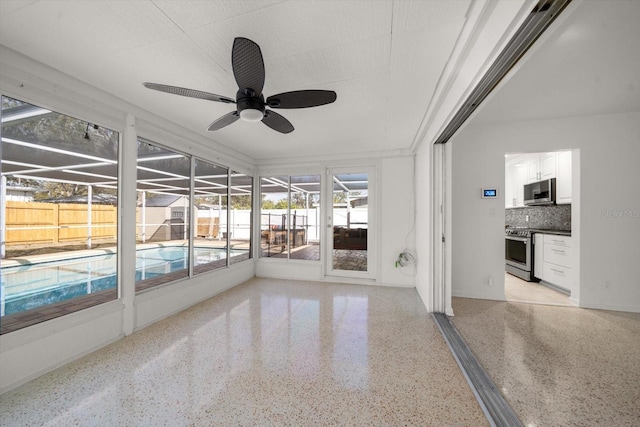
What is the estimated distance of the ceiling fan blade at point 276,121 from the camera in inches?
81.8

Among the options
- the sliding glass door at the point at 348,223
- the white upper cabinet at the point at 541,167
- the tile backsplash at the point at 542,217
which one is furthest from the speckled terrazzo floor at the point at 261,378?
the white upper cabinet at the point at 541,167

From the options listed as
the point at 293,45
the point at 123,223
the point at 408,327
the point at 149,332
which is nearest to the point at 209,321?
the point at 149,332

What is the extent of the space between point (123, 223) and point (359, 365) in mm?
2757

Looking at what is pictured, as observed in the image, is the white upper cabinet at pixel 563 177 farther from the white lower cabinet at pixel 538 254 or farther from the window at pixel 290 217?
the window at pixel 290 217

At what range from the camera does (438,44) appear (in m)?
1.65

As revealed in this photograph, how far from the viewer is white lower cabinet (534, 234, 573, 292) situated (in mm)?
3533

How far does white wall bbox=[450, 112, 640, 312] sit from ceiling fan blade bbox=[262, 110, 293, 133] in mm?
2402

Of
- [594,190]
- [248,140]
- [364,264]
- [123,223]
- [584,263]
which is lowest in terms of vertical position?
[364,264]

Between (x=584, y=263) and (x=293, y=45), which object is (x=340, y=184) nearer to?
(x=293, y=45)

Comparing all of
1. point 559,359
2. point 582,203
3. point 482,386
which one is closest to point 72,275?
point 482,386

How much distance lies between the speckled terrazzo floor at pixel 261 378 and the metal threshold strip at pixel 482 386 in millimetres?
56

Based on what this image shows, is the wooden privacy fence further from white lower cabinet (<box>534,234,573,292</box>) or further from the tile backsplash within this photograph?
the tile backsplash

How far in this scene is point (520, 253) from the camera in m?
4.48

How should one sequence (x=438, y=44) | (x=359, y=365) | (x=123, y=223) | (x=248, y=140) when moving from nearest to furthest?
(x=438, y=44) < (x=359, y=365) < (x=123, y=223) < (x=248, y=140)
